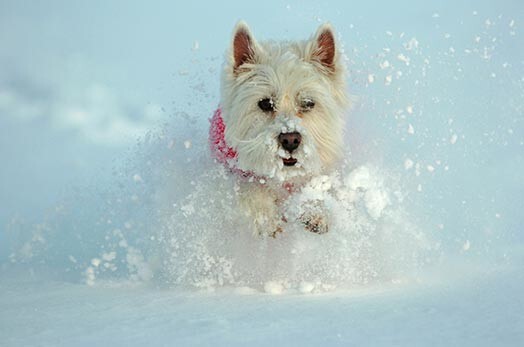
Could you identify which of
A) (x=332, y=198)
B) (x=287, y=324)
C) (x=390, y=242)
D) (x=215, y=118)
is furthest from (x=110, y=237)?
(x=287, y=324)

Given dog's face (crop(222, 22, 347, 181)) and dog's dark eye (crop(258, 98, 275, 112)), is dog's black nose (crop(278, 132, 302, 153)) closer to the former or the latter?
dog's face (crop(222, 22, 347, 181))

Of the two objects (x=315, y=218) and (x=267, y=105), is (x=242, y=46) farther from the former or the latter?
(x=315, y=218)

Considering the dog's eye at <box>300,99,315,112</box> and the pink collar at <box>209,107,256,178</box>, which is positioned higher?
the dog's eye at <box>300,99,315,112</box>

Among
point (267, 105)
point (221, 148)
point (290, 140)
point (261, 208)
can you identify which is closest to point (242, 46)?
point (267, 105)

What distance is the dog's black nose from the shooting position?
181 inches

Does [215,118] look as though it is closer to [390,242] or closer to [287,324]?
[390,242]

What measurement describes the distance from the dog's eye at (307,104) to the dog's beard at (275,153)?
249mm

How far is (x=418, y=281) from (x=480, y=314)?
52.5 inches

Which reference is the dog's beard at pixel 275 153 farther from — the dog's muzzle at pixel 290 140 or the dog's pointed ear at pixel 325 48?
the dog's pointed ear at pixel 325 48

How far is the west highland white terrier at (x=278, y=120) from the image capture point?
4762mm

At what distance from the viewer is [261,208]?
5074 millimetres

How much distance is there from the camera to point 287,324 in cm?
325

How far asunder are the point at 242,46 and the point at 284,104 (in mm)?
749

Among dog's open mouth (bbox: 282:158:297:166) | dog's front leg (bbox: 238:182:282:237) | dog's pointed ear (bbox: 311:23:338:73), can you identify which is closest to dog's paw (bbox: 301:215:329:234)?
dog's front leg (bbox: 238:182:282:237)
